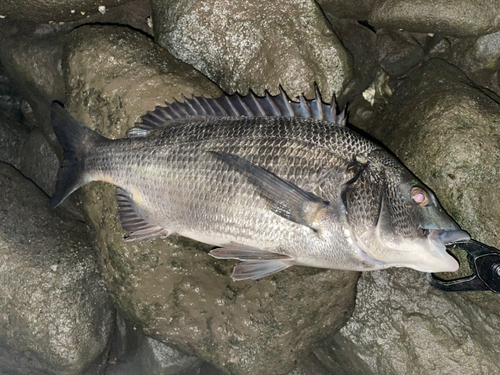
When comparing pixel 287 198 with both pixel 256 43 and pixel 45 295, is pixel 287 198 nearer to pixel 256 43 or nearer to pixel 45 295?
pixel 256 43

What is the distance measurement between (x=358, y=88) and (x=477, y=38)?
154 cm

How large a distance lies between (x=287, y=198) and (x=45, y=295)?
2.88 metres

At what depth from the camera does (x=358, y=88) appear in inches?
153

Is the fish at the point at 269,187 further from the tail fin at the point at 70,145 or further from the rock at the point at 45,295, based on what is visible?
the rock at the point at 45,295

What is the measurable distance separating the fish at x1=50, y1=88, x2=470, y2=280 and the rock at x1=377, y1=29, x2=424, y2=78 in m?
1.76

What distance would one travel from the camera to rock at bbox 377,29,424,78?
413 cm

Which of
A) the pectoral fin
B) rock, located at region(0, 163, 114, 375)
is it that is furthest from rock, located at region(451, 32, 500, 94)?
rock, located at region(0, 163, 114, 375)

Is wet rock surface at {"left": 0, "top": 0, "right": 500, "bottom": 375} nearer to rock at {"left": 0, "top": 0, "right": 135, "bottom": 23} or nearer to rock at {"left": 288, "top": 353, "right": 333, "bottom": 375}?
rock at {"left": 0, "top": 0, "right": 135, "bottom": 23}

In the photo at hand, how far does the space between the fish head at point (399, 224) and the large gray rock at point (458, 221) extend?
84 cm

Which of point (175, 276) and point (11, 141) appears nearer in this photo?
point (175, 276)

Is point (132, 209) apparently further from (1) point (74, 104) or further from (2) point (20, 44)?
(2) point (20, 44)

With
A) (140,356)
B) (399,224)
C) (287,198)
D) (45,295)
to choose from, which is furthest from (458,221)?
(45,295)

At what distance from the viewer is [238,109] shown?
3.06m

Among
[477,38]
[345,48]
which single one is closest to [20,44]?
[345,48]
